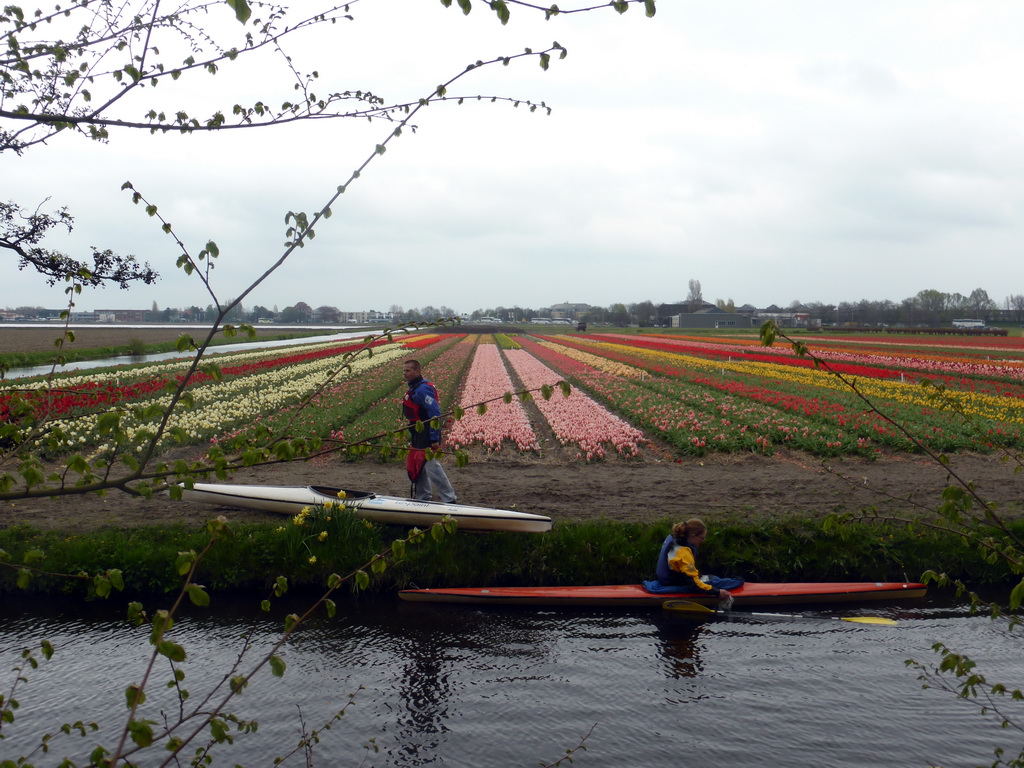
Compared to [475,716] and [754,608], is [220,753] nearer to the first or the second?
[475,716]

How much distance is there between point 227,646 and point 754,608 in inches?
226

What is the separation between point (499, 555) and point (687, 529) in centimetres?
240

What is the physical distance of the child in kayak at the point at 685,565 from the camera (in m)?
8.38

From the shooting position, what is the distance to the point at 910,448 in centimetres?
1522

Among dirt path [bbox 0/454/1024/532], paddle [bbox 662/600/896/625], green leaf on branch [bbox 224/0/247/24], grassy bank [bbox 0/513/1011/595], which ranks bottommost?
paddle [bbox 662/600/896/625]

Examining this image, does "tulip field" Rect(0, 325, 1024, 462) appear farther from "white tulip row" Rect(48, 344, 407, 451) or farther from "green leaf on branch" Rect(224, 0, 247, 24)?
"green leaf on branch" Rect(224, 0, 247, 24)

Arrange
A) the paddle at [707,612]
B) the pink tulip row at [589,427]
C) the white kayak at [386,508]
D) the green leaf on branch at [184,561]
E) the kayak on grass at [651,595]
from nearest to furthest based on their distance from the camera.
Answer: the green leaf on branch at [184,561] < the paddle at [707,612] < the kayak on grass at [651,595] < the white kayak at [386,508] < the pink tulip row at [589,427]

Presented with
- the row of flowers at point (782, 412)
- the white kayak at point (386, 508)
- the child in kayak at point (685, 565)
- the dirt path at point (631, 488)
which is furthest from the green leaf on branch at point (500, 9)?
the row of flowers at point (782, 412)

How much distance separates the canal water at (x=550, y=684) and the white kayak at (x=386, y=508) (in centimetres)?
106

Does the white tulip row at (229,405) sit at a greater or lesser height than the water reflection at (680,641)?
greater

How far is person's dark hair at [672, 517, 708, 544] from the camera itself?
8398mm

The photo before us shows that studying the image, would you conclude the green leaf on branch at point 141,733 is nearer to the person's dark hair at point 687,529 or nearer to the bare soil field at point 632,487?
the person's dark hair at point 687,529

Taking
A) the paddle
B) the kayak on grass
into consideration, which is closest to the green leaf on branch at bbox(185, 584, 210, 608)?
the kayak on grass

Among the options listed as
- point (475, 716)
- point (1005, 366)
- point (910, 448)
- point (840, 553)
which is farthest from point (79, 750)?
point (1005, 366)
